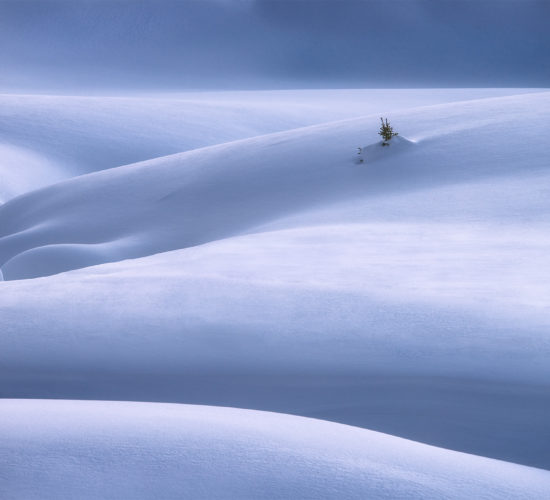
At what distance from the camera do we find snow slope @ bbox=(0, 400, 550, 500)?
147 cm

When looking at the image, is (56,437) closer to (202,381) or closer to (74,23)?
(202,381)

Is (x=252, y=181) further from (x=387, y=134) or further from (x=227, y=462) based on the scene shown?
Answer: (x=227, y=462)

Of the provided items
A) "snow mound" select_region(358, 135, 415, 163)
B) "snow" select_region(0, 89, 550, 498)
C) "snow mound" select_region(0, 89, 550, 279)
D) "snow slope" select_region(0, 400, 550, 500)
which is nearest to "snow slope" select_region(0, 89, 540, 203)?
"snow mound" select_region(0, 89, 550, 279)

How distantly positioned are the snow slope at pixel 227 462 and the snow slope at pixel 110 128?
945cm

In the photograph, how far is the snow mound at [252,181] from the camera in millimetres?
4953

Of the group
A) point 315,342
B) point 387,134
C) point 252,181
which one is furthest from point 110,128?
point 315,342

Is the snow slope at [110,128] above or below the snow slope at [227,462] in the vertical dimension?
above

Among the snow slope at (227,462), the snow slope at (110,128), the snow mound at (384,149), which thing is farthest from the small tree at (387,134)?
the snow slope at (110,128)

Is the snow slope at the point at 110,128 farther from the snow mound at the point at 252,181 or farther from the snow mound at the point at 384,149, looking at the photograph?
the snow mound at the point at 384,149

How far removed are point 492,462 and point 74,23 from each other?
28.3 m

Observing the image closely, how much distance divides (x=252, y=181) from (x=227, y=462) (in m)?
4.39

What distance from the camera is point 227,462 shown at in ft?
5.09

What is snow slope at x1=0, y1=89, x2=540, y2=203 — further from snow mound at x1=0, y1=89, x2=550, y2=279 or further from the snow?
the snow

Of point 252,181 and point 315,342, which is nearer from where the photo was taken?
point 315,342
